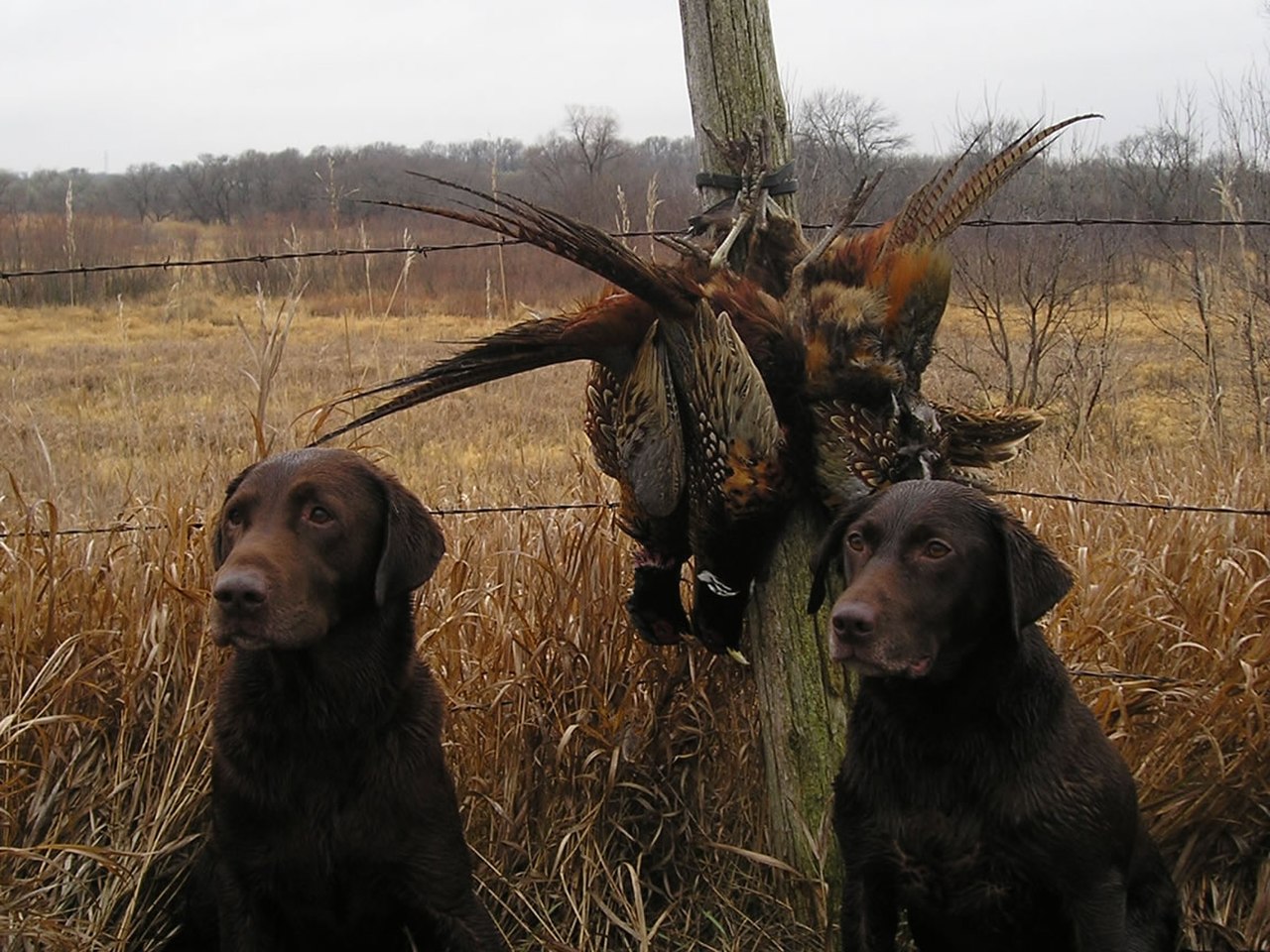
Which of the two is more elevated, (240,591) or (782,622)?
(240,591)

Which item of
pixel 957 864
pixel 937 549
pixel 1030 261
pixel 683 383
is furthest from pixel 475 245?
pixel 1030 261

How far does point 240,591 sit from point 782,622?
140cm

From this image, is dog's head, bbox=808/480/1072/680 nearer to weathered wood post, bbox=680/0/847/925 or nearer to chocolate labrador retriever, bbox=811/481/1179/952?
chocolate labrador retriever, bbox=811/481/1179/952

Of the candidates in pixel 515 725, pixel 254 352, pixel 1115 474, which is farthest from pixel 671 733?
pixel 1115 474

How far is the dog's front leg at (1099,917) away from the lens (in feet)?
7.59

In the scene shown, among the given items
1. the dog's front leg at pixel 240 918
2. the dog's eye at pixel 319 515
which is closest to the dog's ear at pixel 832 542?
the dog's eye at pixel 319 515

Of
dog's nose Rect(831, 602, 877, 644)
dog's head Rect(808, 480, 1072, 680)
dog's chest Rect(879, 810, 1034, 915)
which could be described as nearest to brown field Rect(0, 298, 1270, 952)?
dog's chest Rect(879, 810, 1034, 915)

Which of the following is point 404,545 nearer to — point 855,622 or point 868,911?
point 855,622

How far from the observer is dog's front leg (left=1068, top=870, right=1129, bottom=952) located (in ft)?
7.59

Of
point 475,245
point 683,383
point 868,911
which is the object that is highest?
point 475,245

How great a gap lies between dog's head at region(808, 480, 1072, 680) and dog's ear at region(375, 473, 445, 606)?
0.88 metres

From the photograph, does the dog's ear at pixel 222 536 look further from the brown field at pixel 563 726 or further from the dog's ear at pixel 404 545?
the brown field at pixel 563 726

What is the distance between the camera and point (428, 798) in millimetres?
2635

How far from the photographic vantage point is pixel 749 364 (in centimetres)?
269
